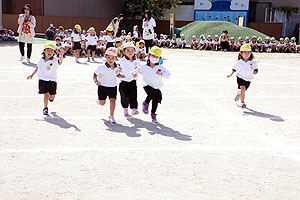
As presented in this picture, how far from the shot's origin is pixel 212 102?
8805mm

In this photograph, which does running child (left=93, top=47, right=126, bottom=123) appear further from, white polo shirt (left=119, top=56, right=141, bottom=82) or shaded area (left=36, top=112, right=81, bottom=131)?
shaded area (left=36, top=112, right=81, bottom=131)

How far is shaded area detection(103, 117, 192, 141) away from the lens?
613 cm

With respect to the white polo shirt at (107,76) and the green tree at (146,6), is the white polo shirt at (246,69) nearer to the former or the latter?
the white polo shirt at (107,76)

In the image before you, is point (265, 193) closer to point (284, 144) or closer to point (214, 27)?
point (284, 144)

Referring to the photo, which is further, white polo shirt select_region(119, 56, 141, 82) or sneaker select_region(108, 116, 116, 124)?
white polo shirt select_region(119, 56, 141, 82)

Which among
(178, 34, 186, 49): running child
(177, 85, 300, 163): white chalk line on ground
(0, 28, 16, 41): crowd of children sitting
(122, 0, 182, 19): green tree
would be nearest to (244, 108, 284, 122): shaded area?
(177, 85, 300, 163): white chalk line on ground

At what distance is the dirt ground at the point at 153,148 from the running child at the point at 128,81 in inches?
13.0

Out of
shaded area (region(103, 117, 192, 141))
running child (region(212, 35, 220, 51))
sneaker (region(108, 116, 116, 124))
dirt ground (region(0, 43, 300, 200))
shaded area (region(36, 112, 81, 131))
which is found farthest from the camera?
running child (region(212, 35, 220, 51))

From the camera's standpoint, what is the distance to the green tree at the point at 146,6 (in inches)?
1538

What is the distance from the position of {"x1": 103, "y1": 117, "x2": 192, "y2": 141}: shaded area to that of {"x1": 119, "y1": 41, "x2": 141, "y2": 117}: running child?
1.87 ft

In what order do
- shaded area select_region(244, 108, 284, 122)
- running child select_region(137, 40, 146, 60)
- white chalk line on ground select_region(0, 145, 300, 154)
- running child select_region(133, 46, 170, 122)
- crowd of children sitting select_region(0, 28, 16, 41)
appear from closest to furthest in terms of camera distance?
white chalk line on ground select_region(0, 145, 300, 154), running child select_region(133, 46, 170, 122), shaded area select_region(244, 108, 284, 122), running child select_region(137, 40, 146, 60), crowd of children sitting select_region(0, 28, 16, 41)

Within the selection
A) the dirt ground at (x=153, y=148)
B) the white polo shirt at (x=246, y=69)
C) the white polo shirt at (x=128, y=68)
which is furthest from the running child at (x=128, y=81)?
the white polo shirt at (x=246, y=69)

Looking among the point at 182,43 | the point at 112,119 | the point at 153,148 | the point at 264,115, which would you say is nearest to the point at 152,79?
the point at 112,119

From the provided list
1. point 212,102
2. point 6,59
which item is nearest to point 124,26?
point 6,59
